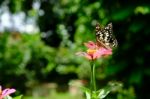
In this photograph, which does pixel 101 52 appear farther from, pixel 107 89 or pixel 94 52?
pixel 107 89

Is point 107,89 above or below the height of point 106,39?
below

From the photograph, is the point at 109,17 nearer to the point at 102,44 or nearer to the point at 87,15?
the point at 87,15

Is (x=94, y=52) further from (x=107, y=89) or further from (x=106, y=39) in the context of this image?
(x=107, y=89)

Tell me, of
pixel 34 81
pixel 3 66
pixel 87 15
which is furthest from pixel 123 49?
pixel 34 81

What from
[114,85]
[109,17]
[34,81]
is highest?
[34,81]

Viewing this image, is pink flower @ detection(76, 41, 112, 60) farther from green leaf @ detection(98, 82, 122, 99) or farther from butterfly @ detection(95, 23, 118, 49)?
green leaf @ detection(98, 82, 122, 99)

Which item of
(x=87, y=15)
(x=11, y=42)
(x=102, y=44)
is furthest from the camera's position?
(x=11, y=42)

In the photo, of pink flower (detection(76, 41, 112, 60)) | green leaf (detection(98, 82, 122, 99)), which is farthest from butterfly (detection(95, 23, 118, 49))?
green leaf (detection(98, 82, 122, 99))

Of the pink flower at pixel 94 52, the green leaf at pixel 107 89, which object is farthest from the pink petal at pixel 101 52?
the green leaf at pixel 107 89

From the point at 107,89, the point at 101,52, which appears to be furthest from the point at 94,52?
the point at 107,89

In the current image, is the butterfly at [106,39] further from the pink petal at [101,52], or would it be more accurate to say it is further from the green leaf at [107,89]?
the green leaf at [107,89]

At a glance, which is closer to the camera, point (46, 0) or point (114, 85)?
point (114, 85)
